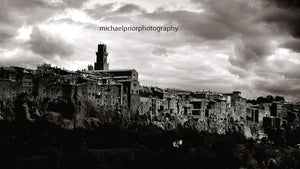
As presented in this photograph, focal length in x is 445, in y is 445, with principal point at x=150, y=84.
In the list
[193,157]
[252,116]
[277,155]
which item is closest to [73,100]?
[193,157]

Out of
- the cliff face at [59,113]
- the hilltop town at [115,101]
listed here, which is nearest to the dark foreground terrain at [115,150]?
the cliff face at [59,113]

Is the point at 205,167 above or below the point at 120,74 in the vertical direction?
below

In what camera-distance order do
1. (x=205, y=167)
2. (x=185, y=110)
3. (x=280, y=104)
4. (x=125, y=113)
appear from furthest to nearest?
(x=280, y=104) < (x=185, y=110) < (x=125, y=113) < (x=205, y=167)

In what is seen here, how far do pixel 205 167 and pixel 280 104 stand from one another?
2260 inches

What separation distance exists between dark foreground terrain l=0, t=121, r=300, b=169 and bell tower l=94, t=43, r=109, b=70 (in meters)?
22.4

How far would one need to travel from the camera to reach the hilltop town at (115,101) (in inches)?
2063

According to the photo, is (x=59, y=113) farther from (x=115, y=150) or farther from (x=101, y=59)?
(x=101, y=59)

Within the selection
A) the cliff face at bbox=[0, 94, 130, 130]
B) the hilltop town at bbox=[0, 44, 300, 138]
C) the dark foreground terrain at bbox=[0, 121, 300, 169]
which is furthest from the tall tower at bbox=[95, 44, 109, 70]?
the cliff face at bbox=[0, 94, 130, 130]

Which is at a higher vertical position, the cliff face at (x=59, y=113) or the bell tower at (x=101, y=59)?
the bell tower at (x=101, y=59)

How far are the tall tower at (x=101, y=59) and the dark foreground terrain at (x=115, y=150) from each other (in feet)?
73.5

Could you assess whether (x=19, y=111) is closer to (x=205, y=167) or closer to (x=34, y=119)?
(x=34, y=119)

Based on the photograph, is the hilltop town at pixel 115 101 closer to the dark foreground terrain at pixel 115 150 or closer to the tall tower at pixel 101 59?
the tall tower at pixel 101 59

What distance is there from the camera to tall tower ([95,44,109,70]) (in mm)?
81750

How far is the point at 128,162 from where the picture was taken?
48.8 meters
